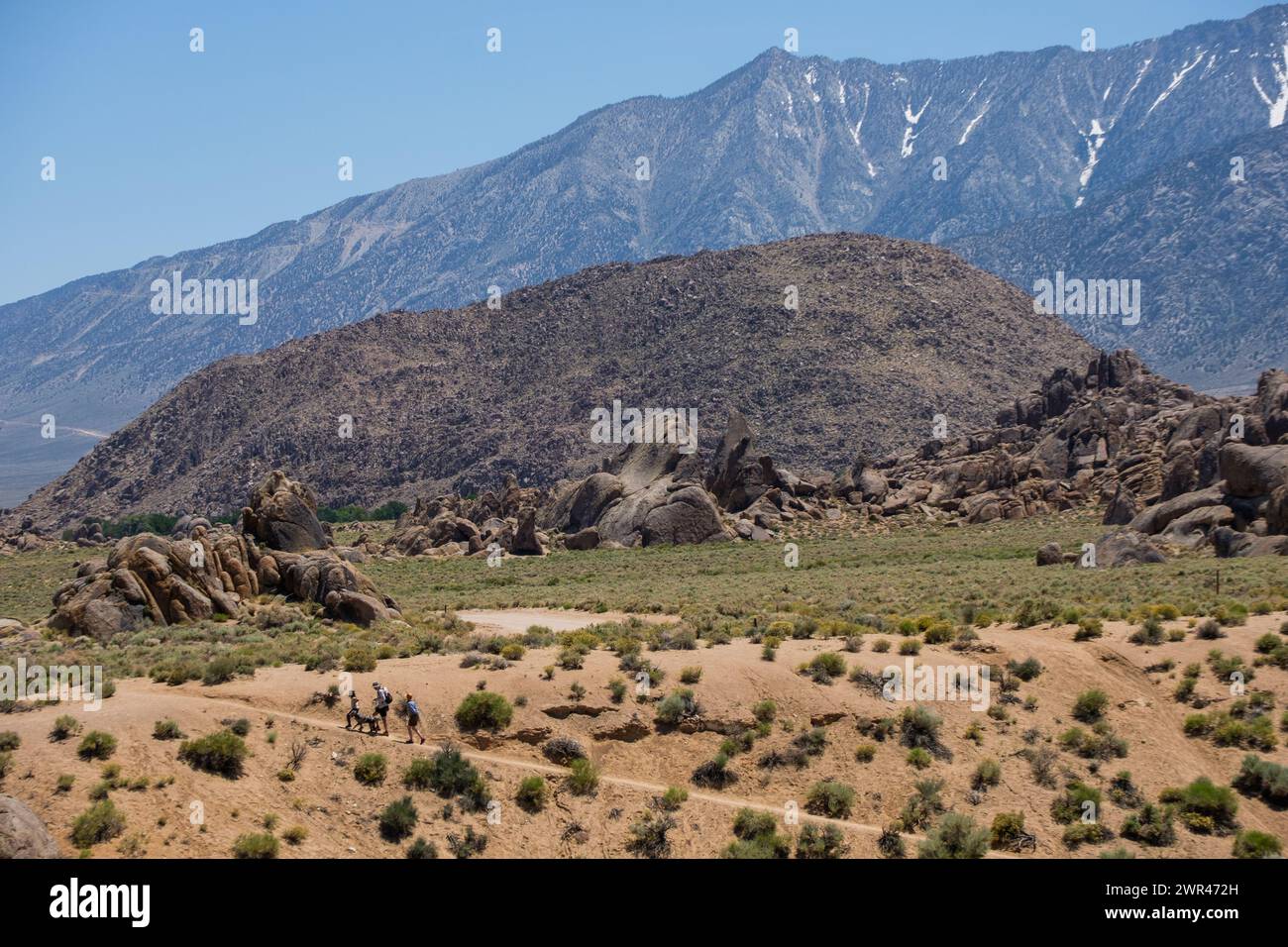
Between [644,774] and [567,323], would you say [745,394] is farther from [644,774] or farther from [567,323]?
[644,774]

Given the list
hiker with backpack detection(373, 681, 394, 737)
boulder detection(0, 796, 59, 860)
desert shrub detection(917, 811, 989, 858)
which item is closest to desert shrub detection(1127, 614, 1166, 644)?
desert shrub detection(917, 811, 989, 858)

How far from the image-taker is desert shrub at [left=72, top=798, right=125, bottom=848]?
19625mm

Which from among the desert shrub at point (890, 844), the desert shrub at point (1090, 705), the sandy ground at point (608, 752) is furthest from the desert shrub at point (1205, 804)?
the desert shrub at point (890, 844)

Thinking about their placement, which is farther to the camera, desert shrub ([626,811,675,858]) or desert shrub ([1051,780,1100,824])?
desert shrub ([1051,780,1100,824])

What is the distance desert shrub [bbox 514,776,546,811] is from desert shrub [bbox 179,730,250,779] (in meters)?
4.95

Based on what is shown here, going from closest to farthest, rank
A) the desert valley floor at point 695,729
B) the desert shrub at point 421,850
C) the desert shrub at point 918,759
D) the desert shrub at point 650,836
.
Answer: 1. the desert shrub at point 421,850
2. the desert valley floor at point 695,729
3. the desert shrub at point 650,836
4. the desert shrub at point 918,759

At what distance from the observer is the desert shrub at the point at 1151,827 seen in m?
23.7

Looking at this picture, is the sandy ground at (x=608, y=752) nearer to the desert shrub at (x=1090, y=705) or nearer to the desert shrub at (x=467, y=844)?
the desert shrub at (x=467, y=844)

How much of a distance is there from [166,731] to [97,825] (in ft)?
11.4

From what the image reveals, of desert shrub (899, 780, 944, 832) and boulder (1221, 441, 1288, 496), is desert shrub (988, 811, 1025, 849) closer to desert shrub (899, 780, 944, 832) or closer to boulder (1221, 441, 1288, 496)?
desert shrub (899, 780, 944, 832)

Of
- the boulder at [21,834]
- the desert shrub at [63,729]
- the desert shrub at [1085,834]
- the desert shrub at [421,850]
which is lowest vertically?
the desert shrub at [1085,834]

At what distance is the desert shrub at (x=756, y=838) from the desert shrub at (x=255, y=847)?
7439 millimetres
